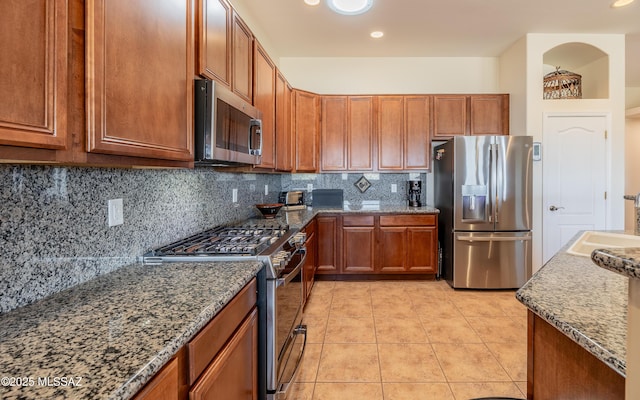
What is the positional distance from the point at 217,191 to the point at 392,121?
2.57 meters

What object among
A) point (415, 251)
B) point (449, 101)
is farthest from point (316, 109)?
point (415, 251)

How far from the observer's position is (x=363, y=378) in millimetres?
2119

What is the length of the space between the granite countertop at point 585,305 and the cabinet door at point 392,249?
2.51 metres

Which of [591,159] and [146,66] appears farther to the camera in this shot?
[591,159]

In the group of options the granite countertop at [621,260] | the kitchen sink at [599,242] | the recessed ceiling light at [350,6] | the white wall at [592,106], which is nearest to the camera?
the granite countertop at [621,260]

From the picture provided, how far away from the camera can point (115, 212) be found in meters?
1.46

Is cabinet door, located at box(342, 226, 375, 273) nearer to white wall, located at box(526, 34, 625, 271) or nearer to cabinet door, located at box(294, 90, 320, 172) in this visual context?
cabinet door, located at box(294, 90, 320, 172)

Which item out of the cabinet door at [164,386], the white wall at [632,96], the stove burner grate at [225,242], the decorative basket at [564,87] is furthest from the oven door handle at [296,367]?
the white wall at [632,96]

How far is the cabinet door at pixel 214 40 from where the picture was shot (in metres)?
1.58

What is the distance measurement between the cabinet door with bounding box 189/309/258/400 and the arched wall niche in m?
4.51

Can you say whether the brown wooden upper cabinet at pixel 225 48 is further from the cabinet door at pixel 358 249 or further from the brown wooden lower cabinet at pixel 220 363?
the cabinet door at pixel 358 249

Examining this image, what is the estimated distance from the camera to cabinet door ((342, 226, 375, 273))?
13.2 feet

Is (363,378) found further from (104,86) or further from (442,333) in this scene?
(104,86)

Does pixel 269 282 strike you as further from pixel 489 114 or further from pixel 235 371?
pixel 489 114
